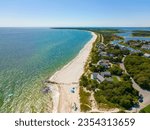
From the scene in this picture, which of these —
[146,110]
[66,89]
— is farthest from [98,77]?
[146,110]

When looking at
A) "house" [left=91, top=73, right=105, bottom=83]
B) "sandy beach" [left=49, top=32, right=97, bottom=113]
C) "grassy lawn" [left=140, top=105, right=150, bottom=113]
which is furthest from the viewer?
"house" [left=91, top=73, right=105, bottom=83]

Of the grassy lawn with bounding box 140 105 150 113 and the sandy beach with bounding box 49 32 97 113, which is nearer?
the grassy lawn with bounding box 140 105 150 113

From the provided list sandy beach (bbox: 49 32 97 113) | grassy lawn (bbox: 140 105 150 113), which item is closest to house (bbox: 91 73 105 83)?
sandy beach (bbox: 49 32 97 113)

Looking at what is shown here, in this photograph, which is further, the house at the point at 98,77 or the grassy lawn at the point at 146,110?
the house at the point at 98,77

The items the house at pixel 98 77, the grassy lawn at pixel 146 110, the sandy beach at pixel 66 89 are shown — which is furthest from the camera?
the house at pixel 98 77

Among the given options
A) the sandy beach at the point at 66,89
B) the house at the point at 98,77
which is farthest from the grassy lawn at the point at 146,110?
the house at the point at 98,77

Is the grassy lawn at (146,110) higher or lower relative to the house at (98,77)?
lower

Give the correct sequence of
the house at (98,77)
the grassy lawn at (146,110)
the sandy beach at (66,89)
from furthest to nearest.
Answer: the house at (98,77), the sandy beach at (66,89), the grassy lawn at (146,110)

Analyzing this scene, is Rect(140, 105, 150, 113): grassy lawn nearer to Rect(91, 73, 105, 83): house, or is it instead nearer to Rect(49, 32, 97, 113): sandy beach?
Rect(49, 32, 97, 113): sandy beach

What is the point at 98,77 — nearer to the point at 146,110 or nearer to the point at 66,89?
the point at 66,89

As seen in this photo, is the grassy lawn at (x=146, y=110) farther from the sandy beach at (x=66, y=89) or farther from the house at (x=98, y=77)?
the house at (x=98, y=77)

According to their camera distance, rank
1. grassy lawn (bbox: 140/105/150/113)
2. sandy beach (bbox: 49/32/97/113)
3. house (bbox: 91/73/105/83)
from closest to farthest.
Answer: grassy lawn (bbox: 140/105/150/113), sandy beach (bbox: 49/32/97/113), house (bbox: 91/73/105/83)
